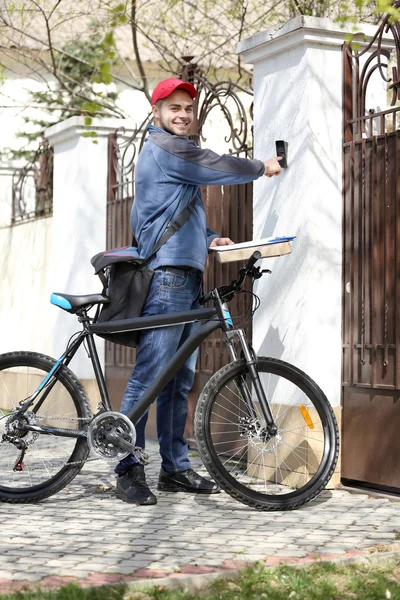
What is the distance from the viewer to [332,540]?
5.08 metres

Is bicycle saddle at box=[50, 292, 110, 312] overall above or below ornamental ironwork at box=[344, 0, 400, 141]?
below

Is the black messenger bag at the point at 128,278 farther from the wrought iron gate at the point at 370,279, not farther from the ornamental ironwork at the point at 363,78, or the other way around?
the ornamental ironwork at the point at 363,78

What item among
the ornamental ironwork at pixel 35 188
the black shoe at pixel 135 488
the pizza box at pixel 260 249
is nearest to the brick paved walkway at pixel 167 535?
the black shoe at pixel 135 488

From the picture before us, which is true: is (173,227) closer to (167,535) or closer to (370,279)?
(370,279)

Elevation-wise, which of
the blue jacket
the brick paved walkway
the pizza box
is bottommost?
the brick paved walkway

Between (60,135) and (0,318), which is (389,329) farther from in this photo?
(0,318)

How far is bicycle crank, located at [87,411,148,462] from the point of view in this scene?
6008 mm

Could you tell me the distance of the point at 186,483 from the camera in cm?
654

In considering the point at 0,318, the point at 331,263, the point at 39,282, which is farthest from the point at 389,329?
the point at 0,318

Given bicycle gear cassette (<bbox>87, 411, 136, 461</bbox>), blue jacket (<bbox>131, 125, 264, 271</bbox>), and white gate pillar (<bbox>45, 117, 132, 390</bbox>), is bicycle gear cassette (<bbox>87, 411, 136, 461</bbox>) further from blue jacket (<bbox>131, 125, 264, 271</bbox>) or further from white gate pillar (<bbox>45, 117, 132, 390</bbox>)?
white gate pillar (<bbox>45, 117, 132, 390</bbox>)

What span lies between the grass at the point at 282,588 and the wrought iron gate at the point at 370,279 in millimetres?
1927

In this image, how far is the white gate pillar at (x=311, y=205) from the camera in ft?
21.8

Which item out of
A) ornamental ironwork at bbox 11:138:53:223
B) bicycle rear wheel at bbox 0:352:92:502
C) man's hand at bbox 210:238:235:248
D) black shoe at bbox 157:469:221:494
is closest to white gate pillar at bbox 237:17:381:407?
man's hand at bbox 210:238:235:248

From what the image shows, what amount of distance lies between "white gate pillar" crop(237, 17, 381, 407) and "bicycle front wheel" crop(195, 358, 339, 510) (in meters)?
0.29
